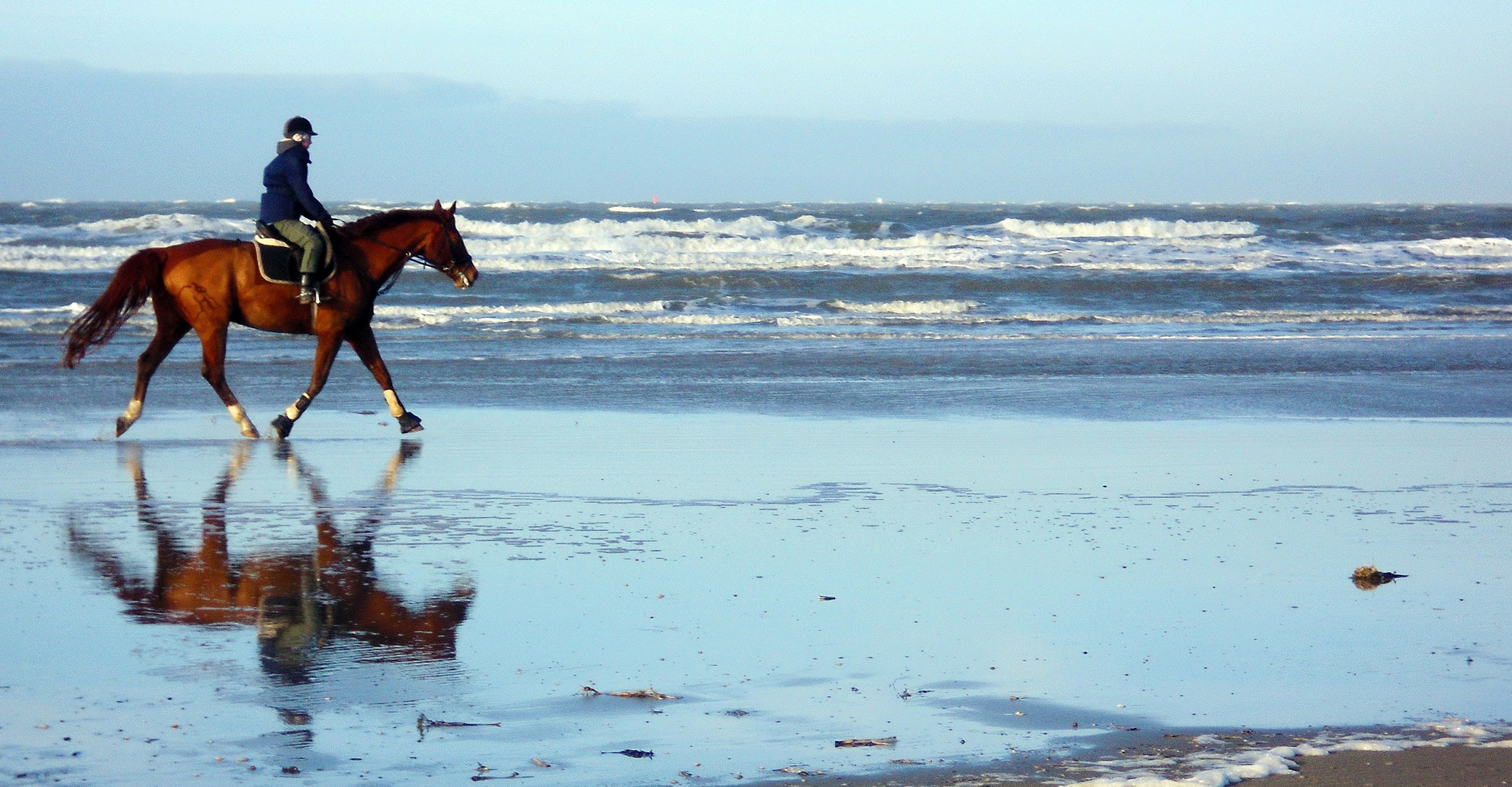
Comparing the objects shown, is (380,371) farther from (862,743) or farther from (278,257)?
(862,743)

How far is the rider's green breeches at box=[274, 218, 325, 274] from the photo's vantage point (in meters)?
9.74

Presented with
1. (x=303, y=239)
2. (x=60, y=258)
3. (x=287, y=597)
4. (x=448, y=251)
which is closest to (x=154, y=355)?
(x=303, y=239)

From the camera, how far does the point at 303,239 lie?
974cm

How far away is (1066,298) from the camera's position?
81.1 ft

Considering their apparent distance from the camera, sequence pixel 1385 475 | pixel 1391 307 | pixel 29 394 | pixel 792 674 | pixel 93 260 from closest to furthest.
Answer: pixel 792 674, pixel 1385 475, pixel 29 394, pixel 1391 307, pixel 93 260

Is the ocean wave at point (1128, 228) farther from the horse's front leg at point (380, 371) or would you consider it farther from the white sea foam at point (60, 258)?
the horse's front leg at point (380, 371)

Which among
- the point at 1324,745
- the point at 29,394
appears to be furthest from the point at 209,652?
the point at 29,394

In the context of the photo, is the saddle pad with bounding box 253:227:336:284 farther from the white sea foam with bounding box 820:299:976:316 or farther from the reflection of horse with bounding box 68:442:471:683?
the white sea foam with bounding box 820:299:976:316

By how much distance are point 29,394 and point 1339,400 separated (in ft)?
34.4

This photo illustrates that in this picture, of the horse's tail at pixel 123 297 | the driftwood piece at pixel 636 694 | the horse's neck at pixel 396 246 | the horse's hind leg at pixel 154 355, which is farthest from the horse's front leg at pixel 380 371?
the driftwood piece at pixel 636 694

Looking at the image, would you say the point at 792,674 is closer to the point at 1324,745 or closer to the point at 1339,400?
the point at 1324,745

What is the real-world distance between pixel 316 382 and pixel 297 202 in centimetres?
119

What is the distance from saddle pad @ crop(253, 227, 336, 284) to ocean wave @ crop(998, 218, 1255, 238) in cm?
3657

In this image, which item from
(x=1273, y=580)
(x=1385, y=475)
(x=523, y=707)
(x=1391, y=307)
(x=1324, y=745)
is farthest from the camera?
(x=1391, y=307)
